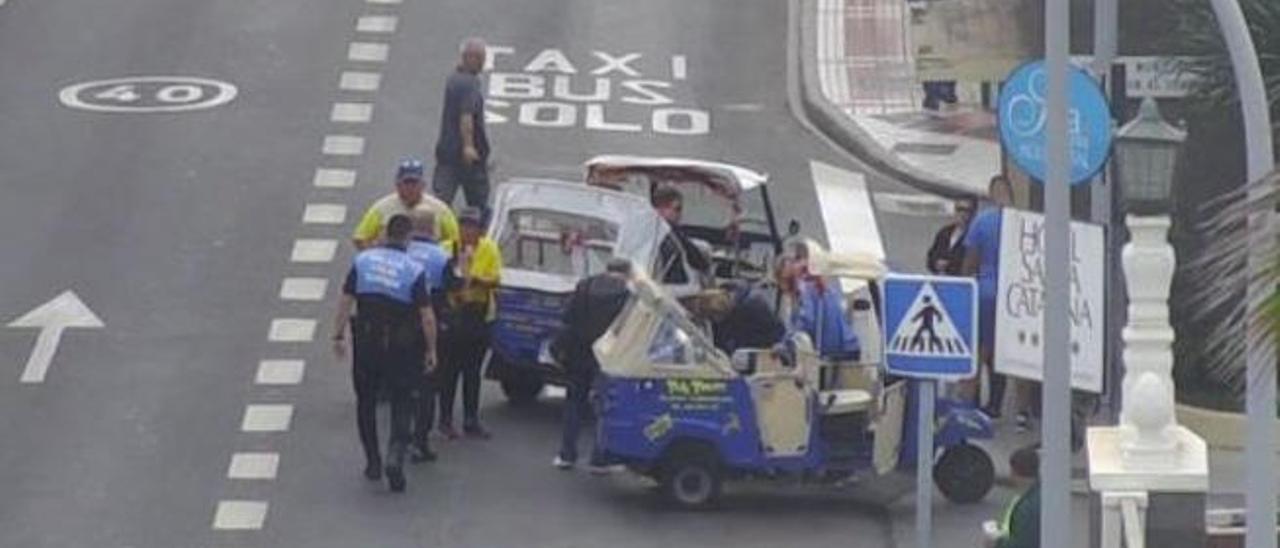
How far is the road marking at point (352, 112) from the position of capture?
1254 inches

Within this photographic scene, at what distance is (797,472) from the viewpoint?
2220 centimetres

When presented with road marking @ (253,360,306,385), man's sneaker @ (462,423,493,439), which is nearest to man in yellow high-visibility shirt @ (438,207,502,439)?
man's sneaker @ (462,423,493,439)

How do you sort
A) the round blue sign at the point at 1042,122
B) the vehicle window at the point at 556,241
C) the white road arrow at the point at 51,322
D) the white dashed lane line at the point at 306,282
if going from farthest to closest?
1. the white road arrow at the point at 51,322
2. the vehicle window at the point at 556,241
3. the white dashed lane line at the point at 306,282
4. the round blue sign at the point at 1042,122

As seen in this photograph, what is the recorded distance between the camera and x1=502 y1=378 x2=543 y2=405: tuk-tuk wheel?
24234mm

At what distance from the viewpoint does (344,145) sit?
30.9 metres

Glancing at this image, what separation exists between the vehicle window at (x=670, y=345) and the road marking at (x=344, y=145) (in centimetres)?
903

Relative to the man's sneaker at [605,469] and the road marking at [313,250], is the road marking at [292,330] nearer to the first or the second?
the road marking at [313,250]

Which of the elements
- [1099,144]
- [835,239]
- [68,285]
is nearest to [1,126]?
[68,285]

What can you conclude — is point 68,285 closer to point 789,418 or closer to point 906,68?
point 789,418

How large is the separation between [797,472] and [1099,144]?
4831 mm

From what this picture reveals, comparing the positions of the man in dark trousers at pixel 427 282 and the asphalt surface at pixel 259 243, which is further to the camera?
the man in dark trousers at pixel 427 282

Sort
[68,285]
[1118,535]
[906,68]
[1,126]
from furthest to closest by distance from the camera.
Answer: [906,68], [1,126], [68,285], [1118,535]

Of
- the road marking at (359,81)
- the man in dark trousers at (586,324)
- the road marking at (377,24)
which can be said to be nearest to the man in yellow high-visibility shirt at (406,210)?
the man in dark trousers at (586,324)

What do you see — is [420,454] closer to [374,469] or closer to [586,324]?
[374,469]
